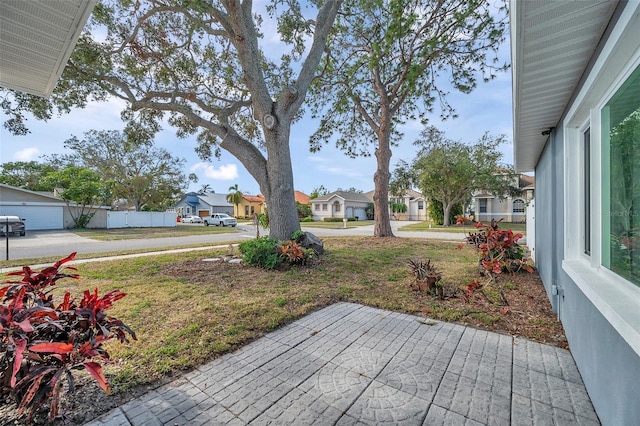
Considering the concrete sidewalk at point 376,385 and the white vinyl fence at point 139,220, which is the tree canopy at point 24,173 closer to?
the white vinyl fence at point 139,220

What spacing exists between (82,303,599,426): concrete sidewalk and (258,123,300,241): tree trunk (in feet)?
15.2

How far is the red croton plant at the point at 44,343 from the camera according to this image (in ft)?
4.99

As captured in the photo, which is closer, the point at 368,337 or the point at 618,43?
the point at 618,43

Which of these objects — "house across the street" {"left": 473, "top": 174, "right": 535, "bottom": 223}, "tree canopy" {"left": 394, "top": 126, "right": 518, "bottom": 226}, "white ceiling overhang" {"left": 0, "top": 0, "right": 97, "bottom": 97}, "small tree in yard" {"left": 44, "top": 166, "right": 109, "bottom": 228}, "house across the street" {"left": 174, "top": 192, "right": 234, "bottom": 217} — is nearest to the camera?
"white ceiling overhang" {"left": 0, "top": 0, "right": 97, "bottom": 97}

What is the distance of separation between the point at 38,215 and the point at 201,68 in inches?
771

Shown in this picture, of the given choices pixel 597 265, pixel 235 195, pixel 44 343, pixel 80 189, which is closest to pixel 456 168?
pixel 597 265

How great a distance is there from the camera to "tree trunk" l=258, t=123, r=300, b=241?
7.54 m

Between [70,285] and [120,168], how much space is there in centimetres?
2494

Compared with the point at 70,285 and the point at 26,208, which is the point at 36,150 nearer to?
the point at 26,208

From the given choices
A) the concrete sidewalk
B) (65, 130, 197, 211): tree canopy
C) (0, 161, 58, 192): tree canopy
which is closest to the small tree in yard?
(65, 130, 197, 211): tree canopy

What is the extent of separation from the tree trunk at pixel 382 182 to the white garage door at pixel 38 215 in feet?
78.2

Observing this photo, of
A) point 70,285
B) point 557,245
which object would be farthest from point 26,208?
point 557,245

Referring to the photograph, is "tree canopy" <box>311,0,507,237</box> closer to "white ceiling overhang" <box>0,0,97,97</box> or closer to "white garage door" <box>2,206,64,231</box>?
"white ceiling overhang" <box>0,0,97,97</box>

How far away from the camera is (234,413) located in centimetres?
187
